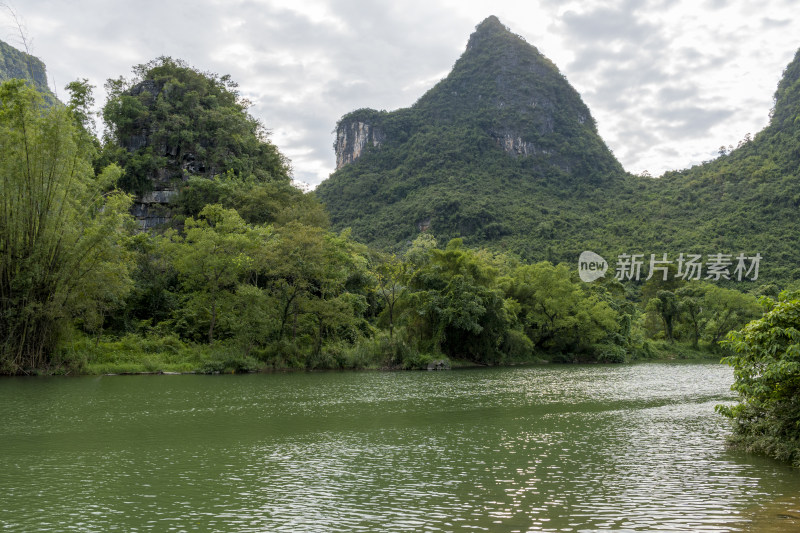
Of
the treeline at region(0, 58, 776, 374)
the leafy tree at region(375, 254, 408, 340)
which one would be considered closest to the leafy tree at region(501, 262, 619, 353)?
the treeline at region(0, 58, 776, 374)

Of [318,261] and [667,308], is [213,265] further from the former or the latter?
[667,308]

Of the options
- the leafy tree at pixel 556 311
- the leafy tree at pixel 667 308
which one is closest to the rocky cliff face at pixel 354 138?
the leafy tree at pixel 667 308

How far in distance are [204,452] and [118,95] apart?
53.4 meters

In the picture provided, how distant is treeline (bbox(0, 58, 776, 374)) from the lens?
27141mm

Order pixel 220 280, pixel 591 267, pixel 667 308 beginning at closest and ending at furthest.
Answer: pixel 220 280 → pixel 667 308 → pixel 591 267

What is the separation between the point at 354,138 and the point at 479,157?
3594 centimetres

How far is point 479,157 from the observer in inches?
5000

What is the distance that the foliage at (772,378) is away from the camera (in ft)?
33.2

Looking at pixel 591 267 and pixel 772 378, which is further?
pixel 591 267

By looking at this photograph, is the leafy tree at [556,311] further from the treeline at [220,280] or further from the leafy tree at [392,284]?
the leafy tree at [392,284]

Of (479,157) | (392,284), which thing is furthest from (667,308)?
(479,157)

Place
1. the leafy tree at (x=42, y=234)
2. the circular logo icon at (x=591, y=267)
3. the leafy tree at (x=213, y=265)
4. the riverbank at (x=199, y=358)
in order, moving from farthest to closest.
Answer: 1. the circular logo icon at (x=591, y=267)
2. the leafy tree at (x=213, y=265)
3. the riverbank at (x=199, y=358)
4. the leafy tree at (x=42, y=234)

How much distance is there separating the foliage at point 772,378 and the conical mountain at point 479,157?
7031 centimetres

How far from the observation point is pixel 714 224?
82500 millimetres
